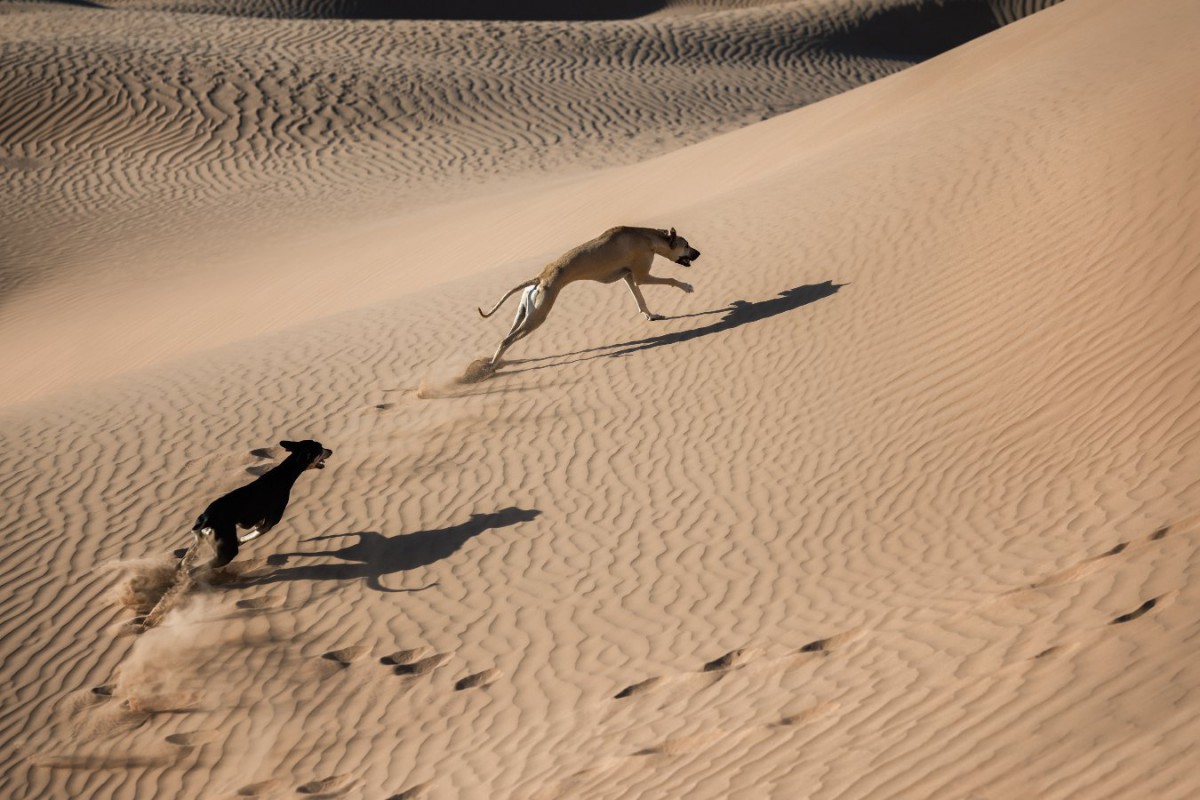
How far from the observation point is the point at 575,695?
21.6 ft

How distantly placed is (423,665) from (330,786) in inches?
44.7

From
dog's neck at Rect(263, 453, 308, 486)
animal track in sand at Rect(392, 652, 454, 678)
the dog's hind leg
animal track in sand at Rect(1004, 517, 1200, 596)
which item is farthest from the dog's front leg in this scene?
animal track in sand at Rect(1004, 517, 1200, 596)

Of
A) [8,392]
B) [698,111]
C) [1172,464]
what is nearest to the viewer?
[1172,464]

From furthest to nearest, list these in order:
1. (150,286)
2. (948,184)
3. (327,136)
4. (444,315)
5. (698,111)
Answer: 1. (698,111)
2. (327,136)
3. (150,286)
4. (444,315)
5. (948,184)

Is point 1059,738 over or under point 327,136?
under

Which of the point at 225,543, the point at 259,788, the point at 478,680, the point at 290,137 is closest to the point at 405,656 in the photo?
the point at 478,680

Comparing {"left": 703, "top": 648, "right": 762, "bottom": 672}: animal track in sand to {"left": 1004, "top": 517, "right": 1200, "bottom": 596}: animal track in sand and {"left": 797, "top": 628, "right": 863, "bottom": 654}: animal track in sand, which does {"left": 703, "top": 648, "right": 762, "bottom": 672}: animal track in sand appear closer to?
{"left": 797, "top": 628, "right": 863, "bottom": 654}: animal track in sand

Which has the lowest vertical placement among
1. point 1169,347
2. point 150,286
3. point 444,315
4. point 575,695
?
point 575,695

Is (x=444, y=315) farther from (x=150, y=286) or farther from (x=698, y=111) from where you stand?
(x=698, y=111)

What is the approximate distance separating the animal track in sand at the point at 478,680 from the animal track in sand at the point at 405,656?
0.45m

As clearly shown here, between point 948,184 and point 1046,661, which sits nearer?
point 1046,661

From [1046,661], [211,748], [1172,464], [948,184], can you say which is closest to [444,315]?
[948,184]

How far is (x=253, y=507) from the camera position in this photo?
317 inches

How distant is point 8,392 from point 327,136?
13065mm
